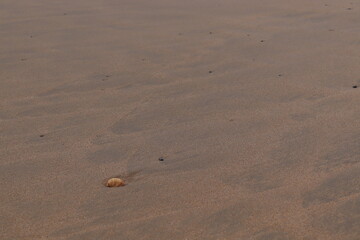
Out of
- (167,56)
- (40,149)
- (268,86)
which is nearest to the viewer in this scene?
(40,149)

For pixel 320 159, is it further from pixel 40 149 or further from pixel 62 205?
pixel 40 149

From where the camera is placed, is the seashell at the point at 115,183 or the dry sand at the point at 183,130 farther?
the seashell at the point at 115,183

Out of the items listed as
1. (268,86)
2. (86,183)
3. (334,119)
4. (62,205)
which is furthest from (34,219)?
(268,86)

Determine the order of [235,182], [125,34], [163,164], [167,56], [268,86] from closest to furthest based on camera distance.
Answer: [235,182] < [163,164] < [268,86] < [167,56] < [125,34]

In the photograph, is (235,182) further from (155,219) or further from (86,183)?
(86,183)

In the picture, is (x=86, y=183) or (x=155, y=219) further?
(x=86, y=183)

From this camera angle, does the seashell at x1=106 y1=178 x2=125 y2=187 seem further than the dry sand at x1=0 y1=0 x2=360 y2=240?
Yes

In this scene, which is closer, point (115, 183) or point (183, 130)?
point (115, 183)
